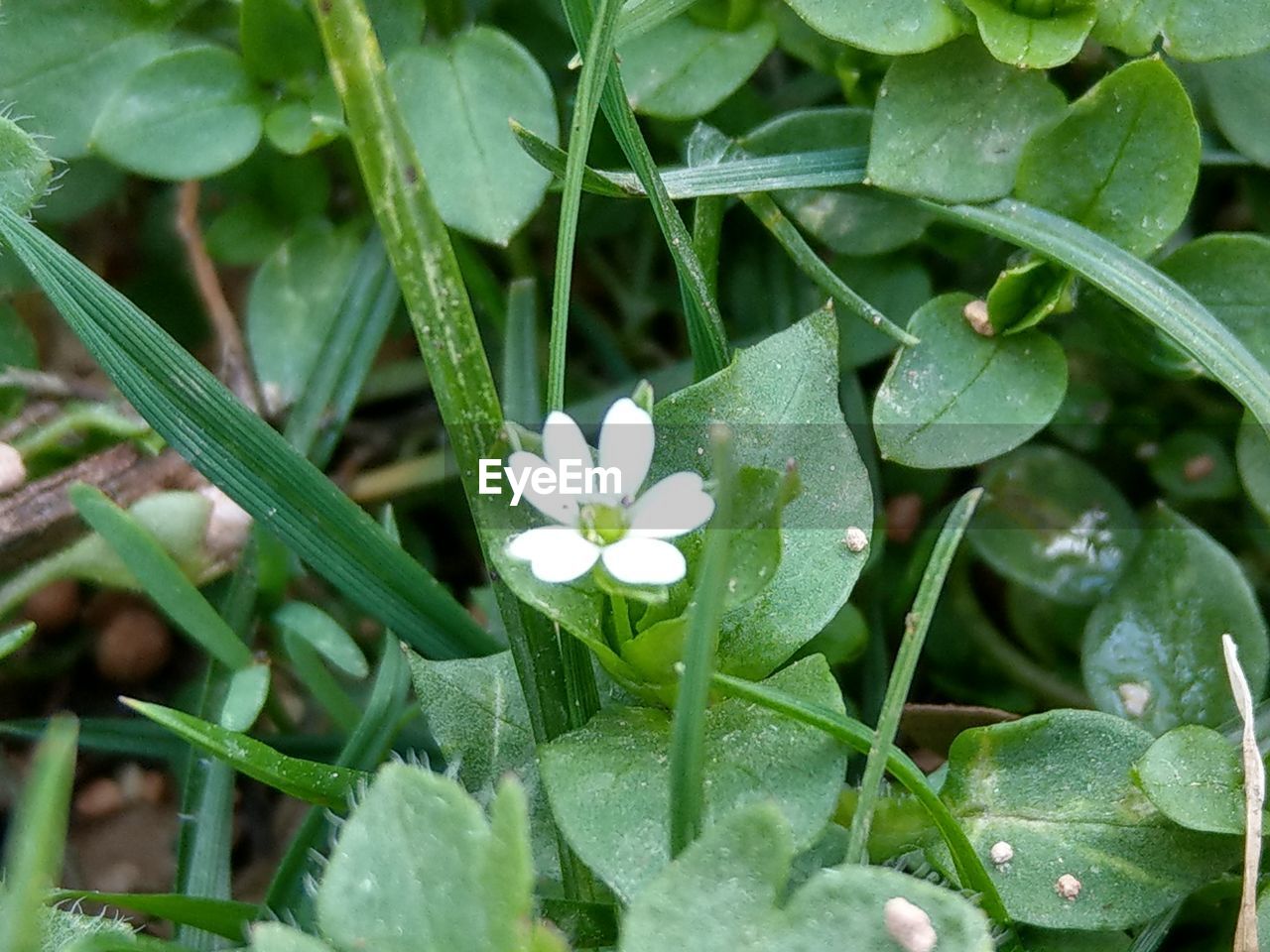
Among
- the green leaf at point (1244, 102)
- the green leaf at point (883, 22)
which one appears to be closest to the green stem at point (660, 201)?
the green leaf at point (883, 22)

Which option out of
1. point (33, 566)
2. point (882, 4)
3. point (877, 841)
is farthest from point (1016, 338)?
point (33, 566)

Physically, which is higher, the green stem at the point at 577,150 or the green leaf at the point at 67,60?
the green leaf at the point at 67,60

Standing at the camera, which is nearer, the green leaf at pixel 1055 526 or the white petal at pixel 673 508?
the white petal at pixel 673 508

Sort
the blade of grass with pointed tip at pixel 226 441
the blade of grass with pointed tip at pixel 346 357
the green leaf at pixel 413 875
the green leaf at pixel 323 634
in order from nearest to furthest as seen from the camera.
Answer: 1. the green leaf at pixel 413 875
2. the blade of grass with pointed tip at pixel 226 441
3. the green leaf at pixel 323 634
4. the blade of grass with pointed tip at pixel 346 357

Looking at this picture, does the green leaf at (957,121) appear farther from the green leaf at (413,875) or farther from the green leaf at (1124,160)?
the green leaf at (413,875)

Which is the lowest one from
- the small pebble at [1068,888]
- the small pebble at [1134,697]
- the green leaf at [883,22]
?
the small pebble at [1068,888]

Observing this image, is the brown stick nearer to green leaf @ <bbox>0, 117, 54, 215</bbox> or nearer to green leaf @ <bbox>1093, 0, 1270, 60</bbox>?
green leaf @ <bbox>0, 117, 54, 215</bbox>

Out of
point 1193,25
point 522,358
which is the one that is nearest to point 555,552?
point 522,358
